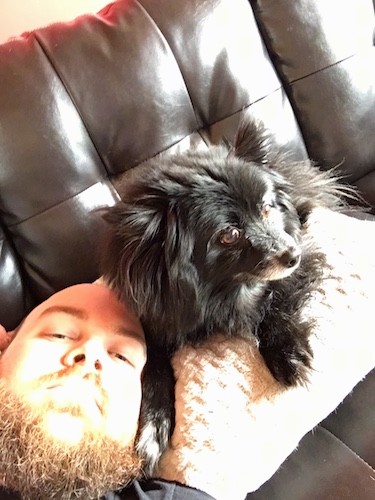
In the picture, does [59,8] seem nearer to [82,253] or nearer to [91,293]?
[82,253]

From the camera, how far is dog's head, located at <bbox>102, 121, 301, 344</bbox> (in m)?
1.29

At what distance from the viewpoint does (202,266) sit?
4.29 ft

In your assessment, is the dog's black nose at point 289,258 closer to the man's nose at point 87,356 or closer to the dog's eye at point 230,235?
the dog's eye at point 230,235

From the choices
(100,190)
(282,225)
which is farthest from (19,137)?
(282,225)

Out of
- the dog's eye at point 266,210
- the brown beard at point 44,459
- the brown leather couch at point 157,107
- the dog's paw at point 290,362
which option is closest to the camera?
the brown beard at point 44,459

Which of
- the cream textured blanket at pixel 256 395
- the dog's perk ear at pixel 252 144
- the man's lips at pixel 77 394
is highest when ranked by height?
the dog's perk ear at pixel 252 144

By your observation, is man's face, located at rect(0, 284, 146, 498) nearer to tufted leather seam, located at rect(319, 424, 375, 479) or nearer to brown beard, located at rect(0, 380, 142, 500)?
brown beard, located at rect(0, 380, 142, 500)

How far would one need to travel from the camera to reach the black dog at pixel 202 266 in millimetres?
1285

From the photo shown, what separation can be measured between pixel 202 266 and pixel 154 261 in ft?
0.33

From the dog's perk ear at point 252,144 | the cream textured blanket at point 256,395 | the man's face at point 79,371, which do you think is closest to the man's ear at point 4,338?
the man's face at point 79,371

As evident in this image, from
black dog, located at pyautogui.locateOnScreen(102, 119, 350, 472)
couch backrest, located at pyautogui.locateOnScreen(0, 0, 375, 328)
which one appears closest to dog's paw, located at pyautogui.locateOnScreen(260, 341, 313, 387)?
black dog, located at pyautogui.locateOnScreen(102, 119, 350, 472)

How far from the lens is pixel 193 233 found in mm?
1284

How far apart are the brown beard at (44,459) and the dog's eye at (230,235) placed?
46cm

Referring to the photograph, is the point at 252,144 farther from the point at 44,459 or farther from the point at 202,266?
the point at 44,459
